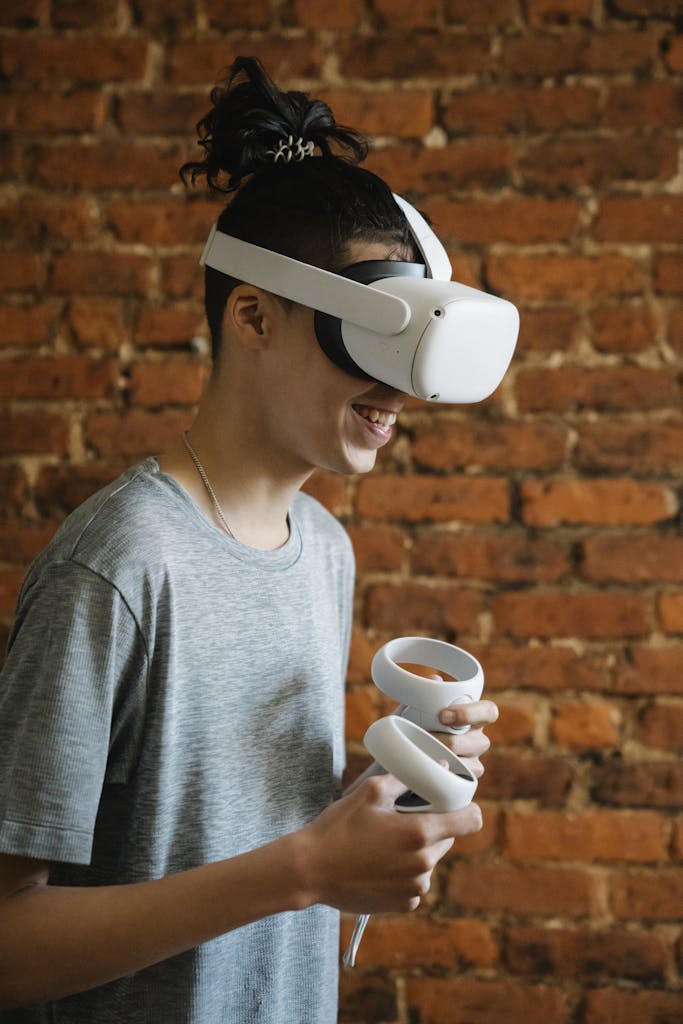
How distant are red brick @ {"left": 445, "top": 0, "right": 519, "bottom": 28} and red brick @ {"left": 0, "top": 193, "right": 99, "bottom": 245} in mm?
625

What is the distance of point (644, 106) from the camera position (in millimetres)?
1277

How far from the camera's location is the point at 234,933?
0.89m

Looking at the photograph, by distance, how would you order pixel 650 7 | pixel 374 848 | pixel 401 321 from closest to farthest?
pixel 374 848 < pixel 401 321 < pixel 650 7

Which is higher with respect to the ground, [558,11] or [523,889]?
[558,11]

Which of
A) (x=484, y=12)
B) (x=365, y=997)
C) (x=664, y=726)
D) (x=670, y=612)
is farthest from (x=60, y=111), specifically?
(x=365, y=997)

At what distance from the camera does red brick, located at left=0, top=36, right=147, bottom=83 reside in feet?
4.36

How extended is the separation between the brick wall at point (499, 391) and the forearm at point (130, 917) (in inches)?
24.2

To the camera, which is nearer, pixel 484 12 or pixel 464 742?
pixel 464 742

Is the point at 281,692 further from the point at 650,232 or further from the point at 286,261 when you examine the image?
the point at 650,232

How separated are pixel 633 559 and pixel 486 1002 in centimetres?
71

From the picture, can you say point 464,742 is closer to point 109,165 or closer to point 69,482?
point 69,482

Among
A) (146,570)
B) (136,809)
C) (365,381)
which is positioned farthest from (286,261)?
(136,809)

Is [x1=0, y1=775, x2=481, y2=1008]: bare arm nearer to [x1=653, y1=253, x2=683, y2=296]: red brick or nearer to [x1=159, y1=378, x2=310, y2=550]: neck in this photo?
[x1=159, y1=378, x2=310, y2=550]: neck

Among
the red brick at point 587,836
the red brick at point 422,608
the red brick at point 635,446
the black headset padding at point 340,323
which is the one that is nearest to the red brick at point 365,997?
the red brick at point 587,836
